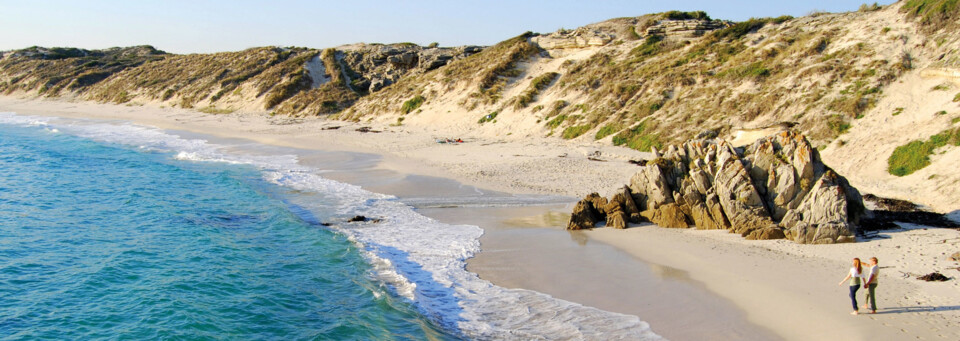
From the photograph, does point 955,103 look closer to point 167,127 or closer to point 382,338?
point 382,338

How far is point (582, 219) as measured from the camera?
16.2 m

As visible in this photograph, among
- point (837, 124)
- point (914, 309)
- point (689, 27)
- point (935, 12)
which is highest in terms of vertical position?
point (689, 27)

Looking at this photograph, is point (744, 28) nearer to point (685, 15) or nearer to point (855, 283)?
point (685, 15)

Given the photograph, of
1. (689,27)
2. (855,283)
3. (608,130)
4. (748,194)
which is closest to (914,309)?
(855,283)

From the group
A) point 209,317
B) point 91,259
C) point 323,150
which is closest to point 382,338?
point 209,317

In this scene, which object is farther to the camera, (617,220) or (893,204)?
→ (893,204)

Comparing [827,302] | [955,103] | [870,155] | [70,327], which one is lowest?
[70,327]

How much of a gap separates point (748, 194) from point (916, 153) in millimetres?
7899

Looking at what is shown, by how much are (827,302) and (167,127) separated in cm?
4650

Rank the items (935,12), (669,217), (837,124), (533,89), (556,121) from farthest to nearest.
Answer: (533,89), (556,121), (935,12), (837,124), (669,217)

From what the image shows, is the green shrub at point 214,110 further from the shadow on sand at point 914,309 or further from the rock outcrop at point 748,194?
the shadow on sand at point 914,309

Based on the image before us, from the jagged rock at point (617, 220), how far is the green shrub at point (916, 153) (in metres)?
9.49

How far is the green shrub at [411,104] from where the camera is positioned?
42812 millimetres

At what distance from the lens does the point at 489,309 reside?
1112 centimetres
